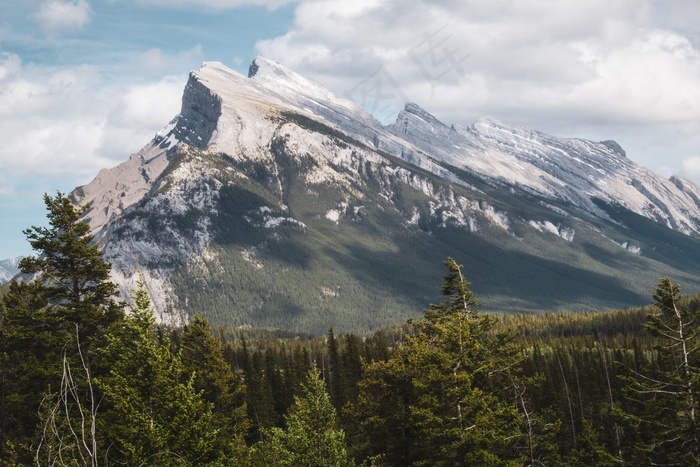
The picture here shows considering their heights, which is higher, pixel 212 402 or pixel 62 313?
pixel 62 313

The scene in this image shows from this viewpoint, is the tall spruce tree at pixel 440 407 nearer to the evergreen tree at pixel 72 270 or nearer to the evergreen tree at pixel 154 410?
the evergreen tree at pixel 154 410

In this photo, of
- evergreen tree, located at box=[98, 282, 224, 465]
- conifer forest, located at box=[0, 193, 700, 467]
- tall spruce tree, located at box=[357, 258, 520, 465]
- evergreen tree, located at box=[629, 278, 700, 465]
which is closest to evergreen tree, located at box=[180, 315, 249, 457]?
conifer forest, located at box=[0, 193, 700, 467]

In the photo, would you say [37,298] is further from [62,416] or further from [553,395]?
[553,395]

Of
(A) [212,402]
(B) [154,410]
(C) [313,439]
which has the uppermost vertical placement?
(B) [154,410]

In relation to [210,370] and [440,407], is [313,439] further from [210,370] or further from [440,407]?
[210,370]

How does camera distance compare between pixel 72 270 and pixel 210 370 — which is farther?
pixel 210 370

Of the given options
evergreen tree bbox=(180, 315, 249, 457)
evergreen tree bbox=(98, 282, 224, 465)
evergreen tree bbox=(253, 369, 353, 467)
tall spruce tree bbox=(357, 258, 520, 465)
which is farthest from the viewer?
evergreen tree bbox=(180, 315, 249, 457)

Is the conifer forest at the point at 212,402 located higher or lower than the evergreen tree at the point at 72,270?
lower

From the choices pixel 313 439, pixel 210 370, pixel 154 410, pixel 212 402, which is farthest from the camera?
pixel 210 370

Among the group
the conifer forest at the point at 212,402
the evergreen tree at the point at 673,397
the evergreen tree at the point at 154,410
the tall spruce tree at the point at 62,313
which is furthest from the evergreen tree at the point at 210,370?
the evergreen tree at the point at 673,397

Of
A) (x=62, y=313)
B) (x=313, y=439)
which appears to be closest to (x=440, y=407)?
(x=313, y=439)

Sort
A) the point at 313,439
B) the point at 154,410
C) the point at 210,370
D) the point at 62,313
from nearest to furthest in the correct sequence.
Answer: the point at 154,410, the point at 313,439, the point at 62,313, the point at 210,370

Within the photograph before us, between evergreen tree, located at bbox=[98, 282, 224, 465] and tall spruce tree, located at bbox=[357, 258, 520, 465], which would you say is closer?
evergreen tree, located at bbox=[98, 282, 224, 465]

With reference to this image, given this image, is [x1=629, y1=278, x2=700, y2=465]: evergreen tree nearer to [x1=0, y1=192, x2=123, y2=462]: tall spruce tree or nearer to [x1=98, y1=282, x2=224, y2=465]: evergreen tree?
[x1=98, y1=282, x2=224, y2=465]: evergreen tree
